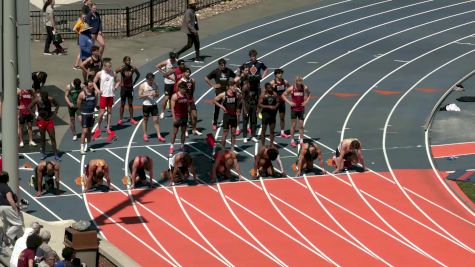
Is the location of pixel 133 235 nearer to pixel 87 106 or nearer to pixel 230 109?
pixel 87 106

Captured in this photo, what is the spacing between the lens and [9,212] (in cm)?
2645

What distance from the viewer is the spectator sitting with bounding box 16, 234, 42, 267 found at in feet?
75.6

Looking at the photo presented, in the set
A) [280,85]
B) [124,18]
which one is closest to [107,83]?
[280,85]

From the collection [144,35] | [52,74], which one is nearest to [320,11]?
[144,35]

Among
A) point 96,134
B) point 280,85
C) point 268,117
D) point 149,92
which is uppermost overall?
point 280,85

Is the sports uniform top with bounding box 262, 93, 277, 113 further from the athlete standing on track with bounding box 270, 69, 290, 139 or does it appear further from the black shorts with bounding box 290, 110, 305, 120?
the black shorts with bounding box 290, 110, 305, 120

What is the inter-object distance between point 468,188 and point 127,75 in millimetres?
9455

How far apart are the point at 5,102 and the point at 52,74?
16.3 metres

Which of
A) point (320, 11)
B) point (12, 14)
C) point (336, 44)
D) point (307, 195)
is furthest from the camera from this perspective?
point (320, 11)

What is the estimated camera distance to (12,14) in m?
26.0

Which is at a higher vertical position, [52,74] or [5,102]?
[5,102]

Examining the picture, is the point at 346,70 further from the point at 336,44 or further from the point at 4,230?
the point at 4,230

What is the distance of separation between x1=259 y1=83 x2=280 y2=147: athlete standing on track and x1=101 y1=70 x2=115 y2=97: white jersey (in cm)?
398

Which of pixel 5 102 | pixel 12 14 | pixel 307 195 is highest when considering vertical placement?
pixel 12 14
